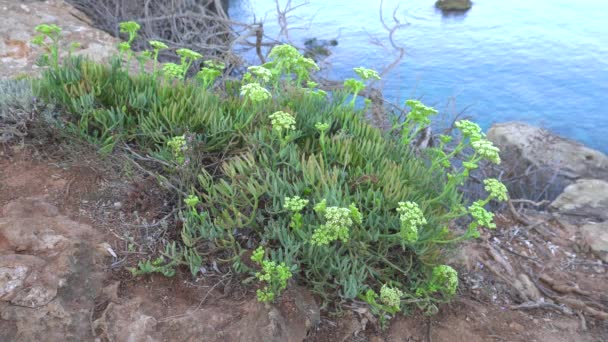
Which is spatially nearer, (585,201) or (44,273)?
(44,273)

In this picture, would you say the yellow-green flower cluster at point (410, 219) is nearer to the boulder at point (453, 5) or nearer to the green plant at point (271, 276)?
the green plant at point (271, 276)

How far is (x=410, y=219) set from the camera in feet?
8.79

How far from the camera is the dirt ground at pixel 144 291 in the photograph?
101 inches

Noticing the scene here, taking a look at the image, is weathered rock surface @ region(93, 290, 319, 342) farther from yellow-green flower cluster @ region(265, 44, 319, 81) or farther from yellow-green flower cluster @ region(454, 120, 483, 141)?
yellow-green flower cluster @ region(265, 44, 319, 81)

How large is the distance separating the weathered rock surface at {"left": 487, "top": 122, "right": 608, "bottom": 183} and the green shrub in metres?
3.94

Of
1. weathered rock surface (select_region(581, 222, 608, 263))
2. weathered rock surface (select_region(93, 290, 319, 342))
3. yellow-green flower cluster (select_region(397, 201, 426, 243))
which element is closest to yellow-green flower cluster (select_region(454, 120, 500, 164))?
yellow-green flower cluster (select_region(397, 201, 426, 243))

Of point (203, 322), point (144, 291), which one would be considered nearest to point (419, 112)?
point (203, 322)

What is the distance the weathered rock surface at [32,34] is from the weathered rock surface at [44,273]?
2815mm

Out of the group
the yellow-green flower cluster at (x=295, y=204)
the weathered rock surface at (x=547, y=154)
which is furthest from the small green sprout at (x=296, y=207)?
the weathered rock surface at (x=547, y=154)

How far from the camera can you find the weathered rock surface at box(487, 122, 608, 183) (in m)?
7.07

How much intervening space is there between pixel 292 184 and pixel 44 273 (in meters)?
1.45

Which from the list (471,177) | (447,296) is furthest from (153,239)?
(471,177)

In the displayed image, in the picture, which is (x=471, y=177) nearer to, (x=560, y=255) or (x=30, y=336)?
(x=560, y=255)

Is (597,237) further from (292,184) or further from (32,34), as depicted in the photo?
(32,34)
